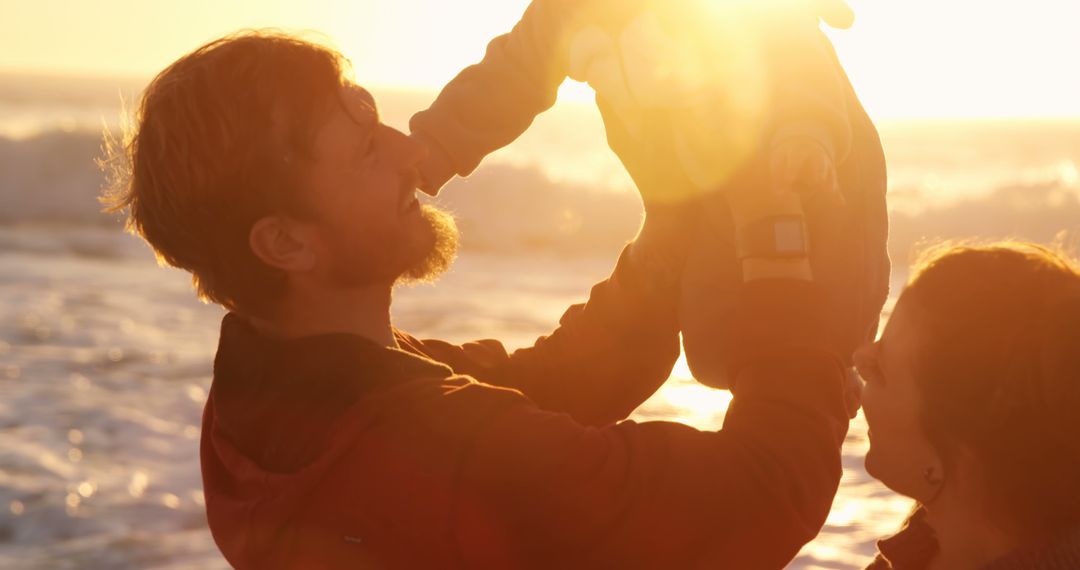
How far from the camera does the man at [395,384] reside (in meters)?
1.68

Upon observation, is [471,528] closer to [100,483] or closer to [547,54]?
[547,54]

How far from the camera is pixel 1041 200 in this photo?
1752 cm

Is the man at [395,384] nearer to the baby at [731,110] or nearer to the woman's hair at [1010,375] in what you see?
the baby at [731,110]

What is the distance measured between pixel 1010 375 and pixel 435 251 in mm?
927

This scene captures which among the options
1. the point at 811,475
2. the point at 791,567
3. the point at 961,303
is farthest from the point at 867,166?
the point at 791,567

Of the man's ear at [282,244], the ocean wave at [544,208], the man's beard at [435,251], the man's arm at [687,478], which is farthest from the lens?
the ocean wave at [544,208]

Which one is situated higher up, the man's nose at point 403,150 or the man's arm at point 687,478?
the man's nose at point 403,150

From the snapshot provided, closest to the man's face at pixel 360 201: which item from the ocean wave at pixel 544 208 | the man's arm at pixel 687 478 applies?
the man's arm at pixel 687 478

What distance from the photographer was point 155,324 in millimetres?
9523

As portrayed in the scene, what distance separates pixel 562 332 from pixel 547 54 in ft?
1.77

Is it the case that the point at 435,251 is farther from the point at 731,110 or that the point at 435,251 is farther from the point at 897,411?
the point at 897,411

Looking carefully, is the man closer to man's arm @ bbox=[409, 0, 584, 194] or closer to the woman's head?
man's arm @ bbox=[409, 0, 584, 194]

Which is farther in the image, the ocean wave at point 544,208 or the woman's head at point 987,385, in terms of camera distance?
the ocean wave at point 544,208

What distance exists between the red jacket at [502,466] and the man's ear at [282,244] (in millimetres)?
135
